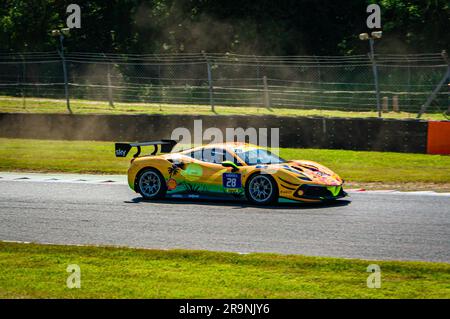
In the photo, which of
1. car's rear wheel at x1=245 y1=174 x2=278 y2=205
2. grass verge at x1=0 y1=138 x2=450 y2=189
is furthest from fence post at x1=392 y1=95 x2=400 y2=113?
car's rear wheel at x1=245 y1=174 x2=278 y2=205

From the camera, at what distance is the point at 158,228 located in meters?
12.0

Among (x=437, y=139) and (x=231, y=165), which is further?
(x=437, y=139)

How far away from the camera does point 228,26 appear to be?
3672 centimetres

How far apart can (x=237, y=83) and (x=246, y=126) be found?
5.30m

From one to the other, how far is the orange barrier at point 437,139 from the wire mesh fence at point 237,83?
2.71 metres

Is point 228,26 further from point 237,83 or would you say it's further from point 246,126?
point 246,126

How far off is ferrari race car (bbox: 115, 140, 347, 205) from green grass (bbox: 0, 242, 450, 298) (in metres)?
4.09

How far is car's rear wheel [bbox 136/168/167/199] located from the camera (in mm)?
14891

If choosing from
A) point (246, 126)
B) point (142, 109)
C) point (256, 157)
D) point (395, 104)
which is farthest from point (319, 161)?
point (142, 109)

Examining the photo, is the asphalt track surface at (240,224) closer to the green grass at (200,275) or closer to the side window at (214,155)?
the green grass at (200,275)

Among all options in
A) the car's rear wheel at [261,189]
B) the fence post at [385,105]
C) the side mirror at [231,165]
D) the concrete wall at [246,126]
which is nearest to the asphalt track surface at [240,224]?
the car's rear wheel at [261,189]

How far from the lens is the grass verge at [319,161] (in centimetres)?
1773

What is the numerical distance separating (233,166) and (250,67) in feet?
43.4
